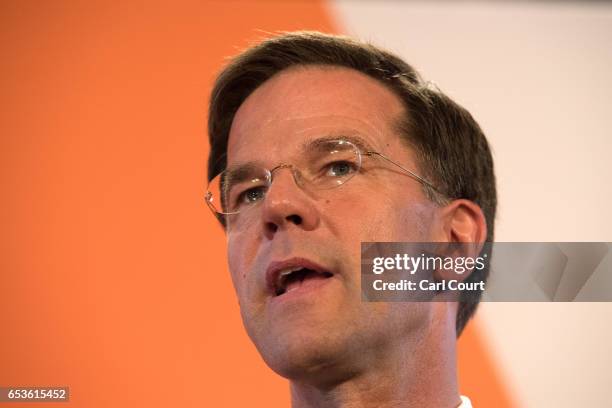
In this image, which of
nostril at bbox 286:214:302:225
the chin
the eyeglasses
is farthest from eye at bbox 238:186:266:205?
the chin

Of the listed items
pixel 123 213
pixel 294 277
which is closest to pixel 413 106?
pixel 294 277

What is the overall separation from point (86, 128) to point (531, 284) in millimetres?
1288

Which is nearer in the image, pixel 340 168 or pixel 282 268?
pixel 282 268

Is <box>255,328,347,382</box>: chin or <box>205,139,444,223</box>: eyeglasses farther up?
<box>205,139,444,223</box>: eyeglasses

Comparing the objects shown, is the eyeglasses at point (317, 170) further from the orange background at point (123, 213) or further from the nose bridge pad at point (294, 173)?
the orange background at point (123, 213)

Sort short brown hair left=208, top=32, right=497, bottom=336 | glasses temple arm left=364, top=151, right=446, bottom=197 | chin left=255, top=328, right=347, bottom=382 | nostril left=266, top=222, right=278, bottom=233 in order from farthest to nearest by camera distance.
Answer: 1. short brown hair left=208, top=32, right=497, bottom=336
2. glasses temple arm left=364, top=151, right=446, bottom=197
3. nostril left=266, top=222, right=278, bottom=233
4. chin left=255, top=328, right=347, bottom=382

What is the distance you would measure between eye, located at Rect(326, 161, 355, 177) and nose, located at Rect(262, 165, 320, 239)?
0.27 ft

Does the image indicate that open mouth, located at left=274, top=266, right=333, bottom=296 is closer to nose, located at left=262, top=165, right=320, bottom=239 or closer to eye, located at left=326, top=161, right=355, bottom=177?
nose, located at left=262, top=165, right=320, bottom=239

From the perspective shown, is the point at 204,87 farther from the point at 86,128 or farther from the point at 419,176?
the point at 419,176

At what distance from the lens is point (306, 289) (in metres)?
1.71

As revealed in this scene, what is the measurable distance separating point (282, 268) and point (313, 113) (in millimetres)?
413

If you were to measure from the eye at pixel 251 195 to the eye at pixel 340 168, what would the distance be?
18 cm

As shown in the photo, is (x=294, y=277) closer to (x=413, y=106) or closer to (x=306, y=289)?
(x=306, y=289)

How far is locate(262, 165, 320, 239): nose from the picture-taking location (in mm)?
1737
